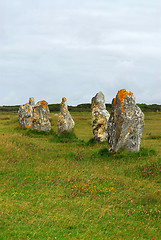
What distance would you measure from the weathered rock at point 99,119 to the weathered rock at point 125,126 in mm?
5230

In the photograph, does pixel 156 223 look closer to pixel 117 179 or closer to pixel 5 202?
pixel 117 179

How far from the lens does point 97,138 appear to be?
25.1 m

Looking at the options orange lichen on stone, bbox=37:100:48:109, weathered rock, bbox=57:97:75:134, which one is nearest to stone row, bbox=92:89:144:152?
weathered rock, bbox=57:97:75:134

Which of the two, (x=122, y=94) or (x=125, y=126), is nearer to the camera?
(x=125, y=126)

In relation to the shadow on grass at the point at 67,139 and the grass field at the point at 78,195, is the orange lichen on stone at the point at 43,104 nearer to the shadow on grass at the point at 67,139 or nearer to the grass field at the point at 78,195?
the shadow on grass at the point at 67,139

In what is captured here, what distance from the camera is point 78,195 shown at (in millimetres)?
11828

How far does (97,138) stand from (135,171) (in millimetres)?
10310

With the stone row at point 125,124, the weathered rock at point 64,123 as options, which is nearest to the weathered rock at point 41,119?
the weathered rock at point 64,123

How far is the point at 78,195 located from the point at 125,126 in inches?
330

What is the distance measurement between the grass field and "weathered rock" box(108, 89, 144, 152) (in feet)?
2.25

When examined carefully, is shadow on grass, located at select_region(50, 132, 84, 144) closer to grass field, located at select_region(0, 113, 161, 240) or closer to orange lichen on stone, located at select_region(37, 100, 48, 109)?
orange lichen on stone, located at select_region(37, 100, 48, 109)

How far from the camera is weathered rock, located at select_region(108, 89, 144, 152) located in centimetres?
1909

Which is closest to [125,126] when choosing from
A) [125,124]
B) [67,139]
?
[125,124]

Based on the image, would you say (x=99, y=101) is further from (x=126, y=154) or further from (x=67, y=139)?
(x=126, y=154)
